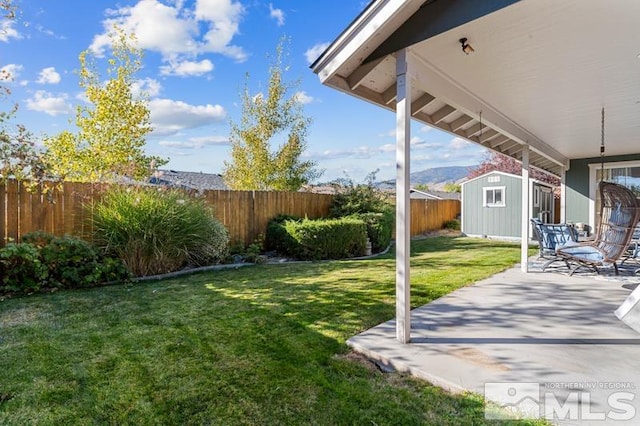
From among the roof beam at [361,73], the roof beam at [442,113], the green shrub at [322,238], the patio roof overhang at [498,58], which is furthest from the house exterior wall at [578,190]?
the roof beam at [361,73]

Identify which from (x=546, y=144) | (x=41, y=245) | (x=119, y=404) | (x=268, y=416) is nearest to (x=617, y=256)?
(x=546, y=144)

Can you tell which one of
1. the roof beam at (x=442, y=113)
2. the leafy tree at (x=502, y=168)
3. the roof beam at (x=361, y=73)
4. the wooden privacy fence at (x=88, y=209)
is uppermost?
the leafy tree at (x=502, y=168)

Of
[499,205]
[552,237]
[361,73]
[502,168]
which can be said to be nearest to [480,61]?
[361,73]

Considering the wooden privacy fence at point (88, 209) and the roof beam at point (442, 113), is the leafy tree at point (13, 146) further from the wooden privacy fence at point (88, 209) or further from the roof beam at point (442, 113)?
the roof beam at point (442, 113)

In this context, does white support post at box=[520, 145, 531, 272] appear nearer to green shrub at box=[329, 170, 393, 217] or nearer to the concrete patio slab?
the concrete patio slab

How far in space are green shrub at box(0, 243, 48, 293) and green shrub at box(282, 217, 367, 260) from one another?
4806 mm

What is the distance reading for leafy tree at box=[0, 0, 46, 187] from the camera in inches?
192

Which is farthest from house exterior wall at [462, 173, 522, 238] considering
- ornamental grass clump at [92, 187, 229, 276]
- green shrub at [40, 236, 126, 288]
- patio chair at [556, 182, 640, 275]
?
green shrub at [40, 236, 126, 288]

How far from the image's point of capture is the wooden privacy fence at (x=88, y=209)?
5660 mm

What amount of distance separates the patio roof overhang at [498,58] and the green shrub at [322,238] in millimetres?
3938

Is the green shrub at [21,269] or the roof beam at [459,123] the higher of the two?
the roof beam at [459,123]

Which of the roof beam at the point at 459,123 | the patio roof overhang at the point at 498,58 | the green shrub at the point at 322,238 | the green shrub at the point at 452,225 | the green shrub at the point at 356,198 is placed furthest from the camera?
the green shrub at the point at 452,225

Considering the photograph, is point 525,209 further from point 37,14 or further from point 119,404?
point 37,14

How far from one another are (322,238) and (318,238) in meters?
0.11
